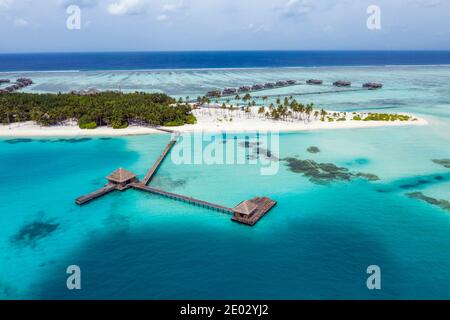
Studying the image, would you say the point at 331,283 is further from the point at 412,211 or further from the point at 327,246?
the point at 412,211

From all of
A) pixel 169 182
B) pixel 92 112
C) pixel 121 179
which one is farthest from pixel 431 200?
pixel 92 112

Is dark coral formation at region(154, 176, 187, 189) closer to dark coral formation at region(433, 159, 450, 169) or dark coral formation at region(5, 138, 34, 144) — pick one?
dark coral formation at region(5, 138, 34, 144)

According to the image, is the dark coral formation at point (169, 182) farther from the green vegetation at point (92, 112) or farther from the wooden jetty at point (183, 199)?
the green vegetation at point (92, 112)

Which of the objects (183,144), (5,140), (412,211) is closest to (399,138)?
(412,211)

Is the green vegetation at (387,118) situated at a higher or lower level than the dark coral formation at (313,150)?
higher

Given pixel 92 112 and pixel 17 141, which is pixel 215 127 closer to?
pixel 92 112

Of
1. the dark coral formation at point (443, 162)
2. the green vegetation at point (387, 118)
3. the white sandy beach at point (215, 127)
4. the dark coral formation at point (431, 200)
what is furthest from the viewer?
the green vegetation at point (387, 118)

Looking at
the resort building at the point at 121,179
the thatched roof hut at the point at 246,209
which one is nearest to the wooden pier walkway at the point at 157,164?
the resort building at the point at 121,179
